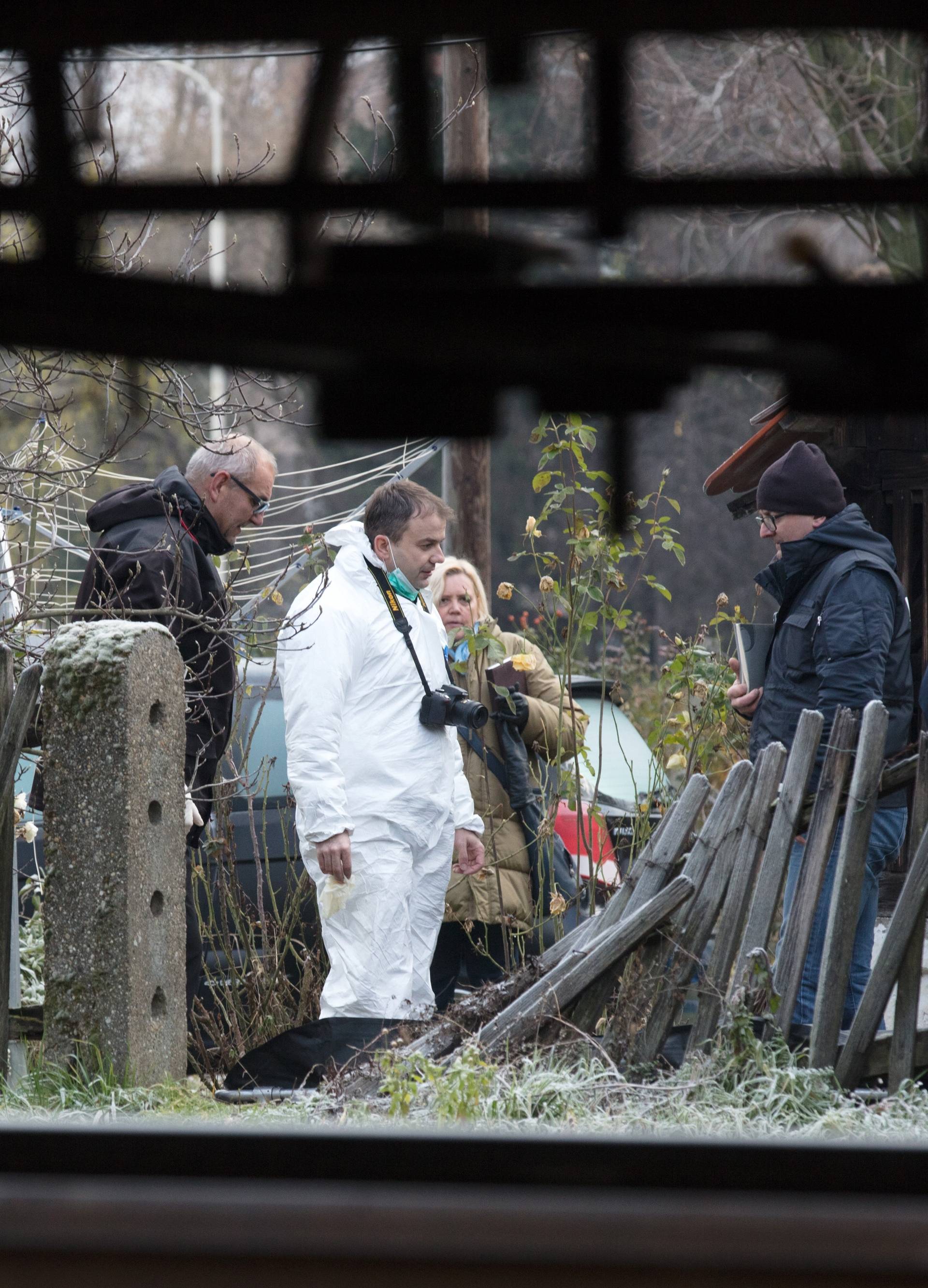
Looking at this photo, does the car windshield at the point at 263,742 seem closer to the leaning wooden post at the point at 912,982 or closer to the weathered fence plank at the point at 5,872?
the weathered fence plank at the point at 5,872

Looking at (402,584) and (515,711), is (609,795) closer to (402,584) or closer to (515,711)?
(515,711)

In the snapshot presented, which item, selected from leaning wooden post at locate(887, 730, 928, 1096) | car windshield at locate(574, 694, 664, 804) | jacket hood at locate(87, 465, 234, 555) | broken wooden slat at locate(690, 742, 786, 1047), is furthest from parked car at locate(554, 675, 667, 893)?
jacket hood at locate(87, 465, 234, 555)

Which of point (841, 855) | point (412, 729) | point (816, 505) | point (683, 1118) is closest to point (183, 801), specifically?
point (412, 729)

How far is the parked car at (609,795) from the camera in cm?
436

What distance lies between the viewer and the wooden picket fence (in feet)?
11.2

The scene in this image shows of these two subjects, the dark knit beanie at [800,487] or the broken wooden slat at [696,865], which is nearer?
the broken wooden slat at [696,865]

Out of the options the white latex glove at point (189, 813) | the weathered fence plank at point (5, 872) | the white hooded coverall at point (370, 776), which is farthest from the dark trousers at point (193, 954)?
the weathered fence plank at point (5, 872)

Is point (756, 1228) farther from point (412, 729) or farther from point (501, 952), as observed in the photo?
point (501, 952)

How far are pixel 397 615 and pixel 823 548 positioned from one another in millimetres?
1226

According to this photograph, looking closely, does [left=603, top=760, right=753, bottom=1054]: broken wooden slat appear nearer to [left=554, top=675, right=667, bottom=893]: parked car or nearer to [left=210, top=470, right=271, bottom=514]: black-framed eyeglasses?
[left=554, top=675, right=667, bottom=893]: parked car

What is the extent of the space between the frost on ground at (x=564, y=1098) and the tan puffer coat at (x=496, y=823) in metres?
1.12

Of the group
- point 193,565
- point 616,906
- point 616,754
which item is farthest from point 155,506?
point 616,754

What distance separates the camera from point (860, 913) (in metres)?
3.67

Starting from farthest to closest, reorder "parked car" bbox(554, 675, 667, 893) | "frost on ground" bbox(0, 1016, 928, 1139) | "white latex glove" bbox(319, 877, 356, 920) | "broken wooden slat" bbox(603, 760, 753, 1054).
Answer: "parked car" bbox(554, 675, 667, 893) < "white latex glove" bbox(319, 877, 356, 920) < "broken wooden slat" bbox(603, 760, 753, 1054) < "frost on ground" bbox(0, 1016, 928, 1139)
